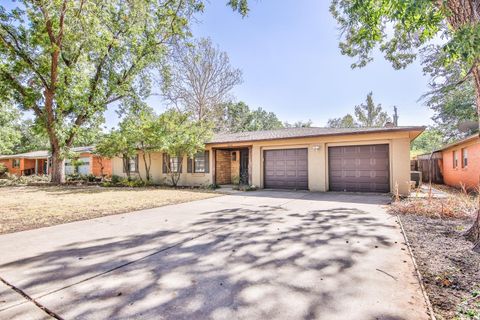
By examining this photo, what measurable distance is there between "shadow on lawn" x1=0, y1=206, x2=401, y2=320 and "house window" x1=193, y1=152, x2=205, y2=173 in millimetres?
9955

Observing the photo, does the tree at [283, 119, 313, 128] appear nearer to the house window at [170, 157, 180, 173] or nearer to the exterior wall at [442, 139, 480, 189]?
the exterior wall at [442, 139, 480, 189]

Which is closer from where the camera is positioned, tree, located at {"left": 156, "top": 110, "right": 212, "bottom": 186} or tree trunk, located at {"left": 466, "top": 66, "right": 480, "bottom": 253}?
tree trunk, located at {"left": 466, "top": 66, "right": 480, "bottom": 253}

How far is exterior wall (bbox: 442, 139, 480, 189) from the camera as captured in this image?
10523 millimetres

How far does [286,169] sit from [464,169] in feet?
27.8

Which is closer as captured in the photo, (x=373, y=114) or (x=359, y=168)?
(x=359, y=168)

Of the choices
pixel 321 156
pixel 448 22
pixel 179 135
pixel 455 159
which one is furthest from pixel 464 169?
pixel 179 135

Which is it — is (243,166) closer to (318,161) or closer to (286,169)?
(286,169)

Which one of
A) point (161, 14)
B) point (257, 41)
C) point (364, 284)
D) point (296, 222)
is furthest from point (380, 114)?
point (364, 284)

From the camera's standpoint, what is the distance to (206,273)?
2914 mm

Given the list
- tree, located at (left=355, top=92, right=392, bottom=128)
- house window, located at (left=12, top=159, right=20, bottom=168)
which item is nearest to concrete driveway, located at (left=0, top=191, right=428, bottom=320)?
house window, located at (left=12, top=159, right=20, bottom=168)

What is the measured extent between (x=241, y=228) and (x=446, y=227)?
154 inches

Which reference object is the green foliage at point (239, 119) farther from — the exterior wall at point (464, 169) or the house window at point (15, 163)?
the house window at point (15, 163)

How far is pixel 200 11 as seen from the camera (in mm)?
8367

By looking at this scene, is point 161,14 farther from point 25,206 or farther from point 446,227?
point 446,227
